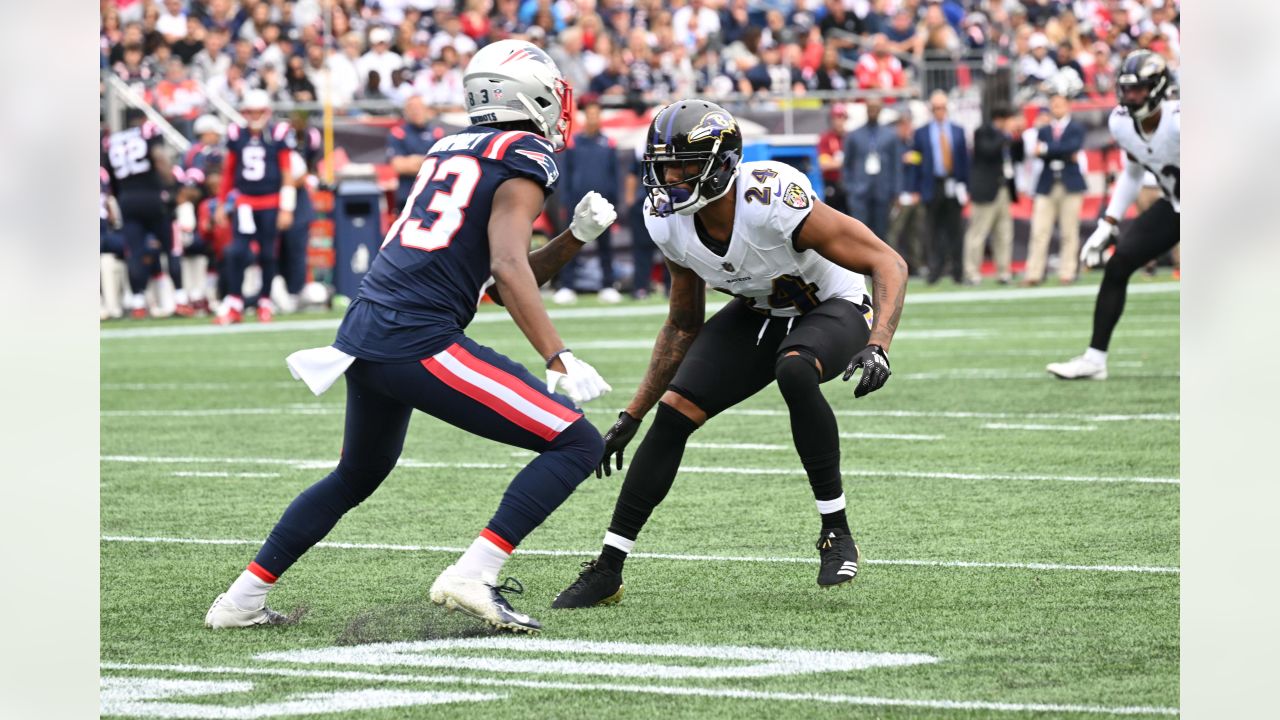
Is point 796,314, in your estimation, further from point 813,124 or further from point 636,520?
point 813,124

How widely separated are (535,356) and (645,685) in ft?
31.1

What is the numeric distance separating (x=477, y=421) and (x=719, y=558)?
1.47 metres

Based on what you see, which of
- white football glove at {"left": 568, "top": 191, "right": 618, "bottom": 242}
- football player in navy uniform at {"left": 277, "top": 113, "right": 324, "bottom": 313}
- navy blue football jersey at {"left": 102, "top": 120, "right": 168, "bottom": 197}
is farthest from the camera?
navy blue football jersey at {"left": 102, "top": 120, "right": 168, "bottom": 197}

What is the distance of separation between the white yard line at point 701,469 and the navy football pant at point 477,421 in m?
3.20

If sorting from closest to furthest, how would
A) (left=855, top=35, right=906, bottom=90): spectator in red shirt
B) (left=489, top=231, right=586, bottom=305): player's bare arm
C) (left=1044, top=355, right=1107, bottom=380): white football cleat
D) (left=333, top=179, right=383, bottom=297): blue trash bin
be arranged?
1. (left=489, top=231, right=586, bottom=305): player's bare arm
2. (left=1044, top=355, right=1107, bottom=380): white football cleat
3. (left=333, top=179, right=383, bottom=297): blue trash bin
4. (left=855, top=35, right=906, bottom=90): spectator in red shirt

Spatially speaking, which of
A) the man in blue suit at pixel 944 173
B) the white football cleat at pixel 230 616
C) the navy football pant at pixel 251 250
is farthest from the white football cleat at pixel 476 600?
the man in blue suit at pixel 944 173

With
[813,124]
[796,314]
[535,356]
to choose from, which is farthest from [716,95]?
[796,314]

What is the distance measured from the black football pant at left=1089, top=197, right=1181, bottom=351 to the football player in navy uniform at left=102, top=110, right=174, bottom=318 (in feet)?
32.1

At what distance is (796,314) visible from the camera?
5.60 m

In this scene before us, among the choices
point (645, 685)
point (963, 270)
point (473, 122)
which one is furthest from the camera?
point (963, 270)

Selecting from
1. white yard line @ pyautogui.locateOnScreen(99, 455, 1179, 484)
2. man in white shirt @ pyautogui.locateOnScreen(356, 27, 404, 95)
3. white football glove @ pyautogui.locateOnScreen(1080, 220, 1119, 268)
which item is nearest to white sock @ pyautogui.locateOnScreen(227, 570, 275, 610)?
white yard line @ pyautogui.locateOnScreen(99, 455, 1179, 484)

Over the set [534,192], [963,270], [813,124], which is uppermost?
[534,192]

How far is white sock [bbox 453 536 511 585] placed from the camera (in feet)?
15.5

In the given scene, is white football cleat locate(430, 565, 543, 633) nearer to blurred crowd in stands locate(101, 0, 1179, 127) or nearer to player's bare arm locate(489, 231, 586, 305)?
player's bare arm locate(489, 231, 586, 305)
